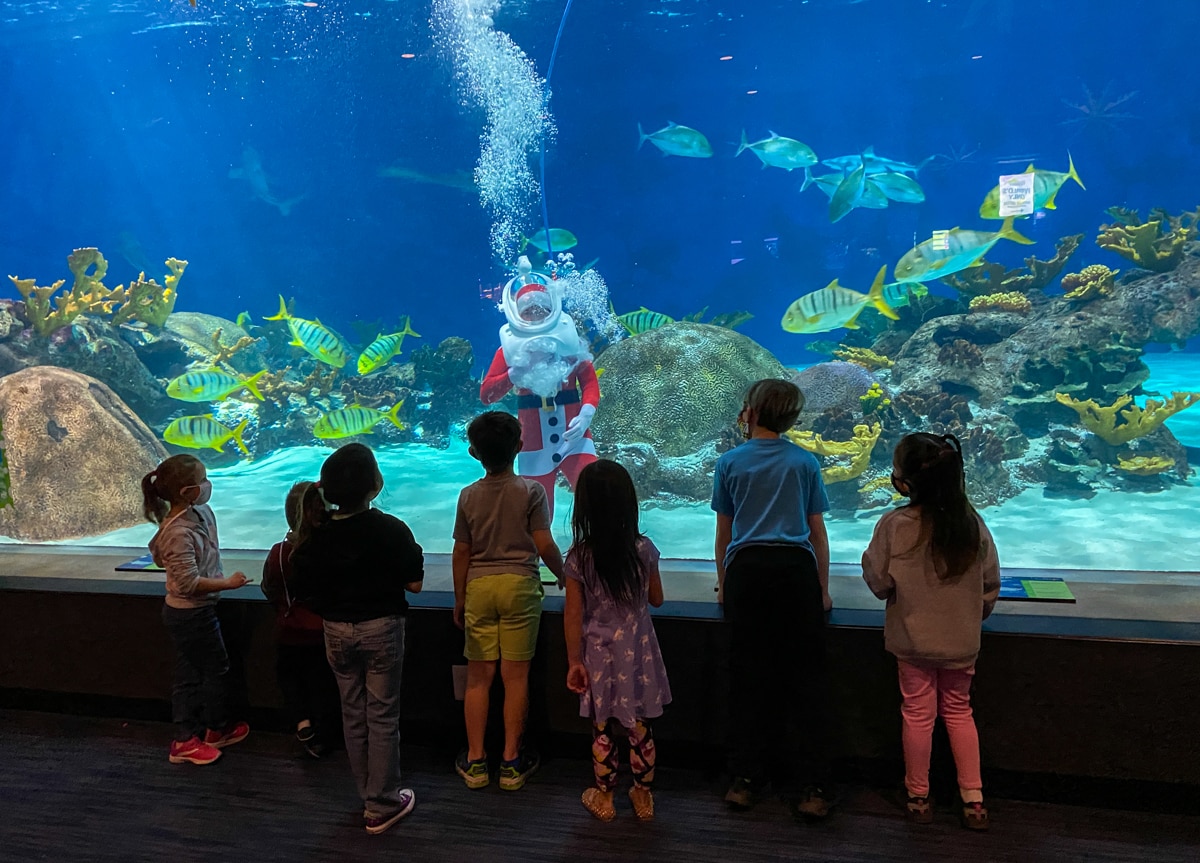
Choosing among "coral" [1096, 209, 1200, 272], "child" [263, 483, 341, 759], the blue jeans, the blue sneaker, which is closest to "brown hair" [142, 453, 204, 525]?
"child" [263, 483, 341, 759]

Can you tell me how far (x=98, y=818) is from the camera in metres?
2.32

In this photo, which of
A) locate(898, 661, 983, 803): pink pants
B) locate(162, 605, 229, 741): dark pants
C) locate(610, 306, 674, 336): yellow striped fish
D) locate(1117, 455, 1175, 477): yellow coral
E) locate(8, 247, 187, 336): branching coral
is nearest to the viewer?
locate(898, 661, 983, 803): pink pants

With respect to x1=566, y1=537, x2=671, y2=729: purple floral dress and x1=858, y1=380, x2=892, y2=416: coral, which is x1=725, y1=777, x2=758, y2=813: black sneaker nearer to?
x1=566, y1=537, x2=671, y2=729: purple floral dress

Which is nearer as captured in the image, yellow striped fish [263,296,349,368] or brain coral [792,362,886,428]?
yellow striped fish [263,296,349,368]

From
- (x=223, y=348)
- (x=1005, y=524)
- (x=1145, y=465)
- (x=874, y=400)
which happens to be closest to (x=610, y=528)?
(x=1005, y=524)

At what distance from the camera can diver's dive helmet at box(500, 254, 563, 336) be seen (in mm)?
3904

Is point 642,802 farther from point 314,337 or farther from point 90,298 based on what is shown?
point 90,298

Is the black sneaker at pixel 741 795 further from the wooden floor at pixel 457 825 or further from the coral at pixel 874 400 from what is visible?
the coral at pixel 874 400

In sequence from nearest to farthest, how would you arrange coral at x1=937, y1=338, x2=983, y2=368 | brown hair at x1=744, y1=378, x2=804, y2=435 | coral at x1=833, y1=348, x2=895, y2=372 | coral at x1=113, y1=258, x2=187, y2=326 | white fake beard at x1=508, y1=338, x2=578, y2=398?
brown hair at x1=744, y1=378, x2=804, y2=435, white fake beard at x1=508, y1=338, x2=578, y2=398, coral at x1=937, y1=338, x2=983, y2=368, coral at x1=833, y1=348, x2=895, y2=372, coral at x1=113, y1=258, x2=187, y2=326

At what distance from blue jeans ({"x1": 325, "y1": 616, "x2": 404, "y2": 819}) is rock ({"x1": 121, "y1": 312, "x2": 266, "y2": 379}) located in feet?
29.2

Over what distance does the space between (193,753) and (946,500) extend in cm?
279

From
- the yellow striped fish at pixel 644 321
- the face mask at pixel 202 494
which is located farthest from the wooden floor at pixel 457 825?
the yellow striped fish at pixel 644 321

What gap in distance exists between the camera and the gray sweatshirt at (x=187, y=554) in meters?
2.45

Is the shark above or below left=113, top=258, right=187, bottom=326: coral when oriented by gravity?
above
